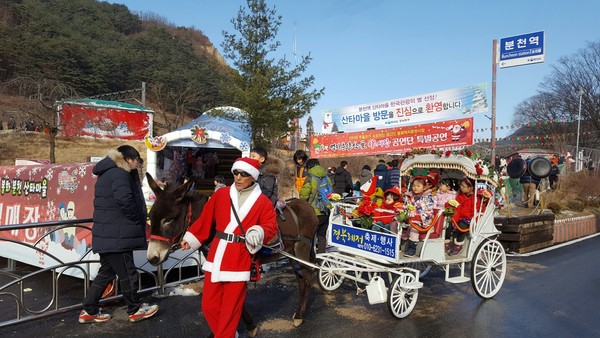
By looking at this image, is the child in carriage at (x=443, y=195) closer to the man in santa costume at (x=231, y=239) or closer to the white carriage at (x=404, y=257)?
the white carriage at (x=404, y=257)

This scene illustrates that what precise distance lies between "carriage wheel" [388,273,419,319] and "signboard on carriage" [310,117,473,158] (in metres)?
10.5

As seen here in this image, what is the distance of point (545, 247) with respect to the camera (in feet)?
34.1

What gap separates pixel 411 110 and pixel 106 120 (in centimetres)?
2394

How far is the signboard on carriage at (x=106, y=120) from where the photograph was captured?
2950 cm

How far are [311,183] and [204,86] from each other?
52.3 meters

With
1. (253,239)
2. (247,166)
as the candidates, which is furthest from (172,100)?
(253,239)

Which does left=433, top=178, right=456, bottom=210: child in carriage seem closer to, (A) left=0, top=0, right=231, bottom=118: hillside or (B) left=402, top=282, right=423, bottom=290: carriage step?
(B) left=402, top=282, right=423, bottom=290: carriage step

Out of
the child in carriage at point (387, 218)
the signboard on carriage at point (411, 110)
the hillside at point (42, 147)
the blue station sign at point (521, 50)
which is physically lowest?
the child in carriage at point (387, 218)

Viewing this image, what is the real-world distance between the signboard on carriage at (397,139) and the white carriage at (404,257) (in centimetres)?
891

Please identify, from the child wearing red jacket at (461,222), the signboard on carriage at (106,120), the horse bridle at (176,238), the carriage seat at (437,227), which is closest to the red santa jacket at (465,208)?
the child wearing red jacket at (461,222)

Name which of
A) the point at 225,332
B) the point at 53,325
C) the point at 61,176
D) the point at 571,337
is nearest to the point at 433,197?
the point at 571,337

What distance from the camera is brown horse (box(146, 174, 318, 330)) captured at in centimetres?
361

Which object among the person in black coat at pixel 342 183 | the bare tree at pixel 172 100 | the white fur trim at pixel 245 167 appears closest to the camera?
the white fur trim at pixel 245 167

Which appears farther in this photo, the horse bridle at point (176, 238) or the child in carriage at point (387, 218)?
the child in carriage at point (387, 218)
